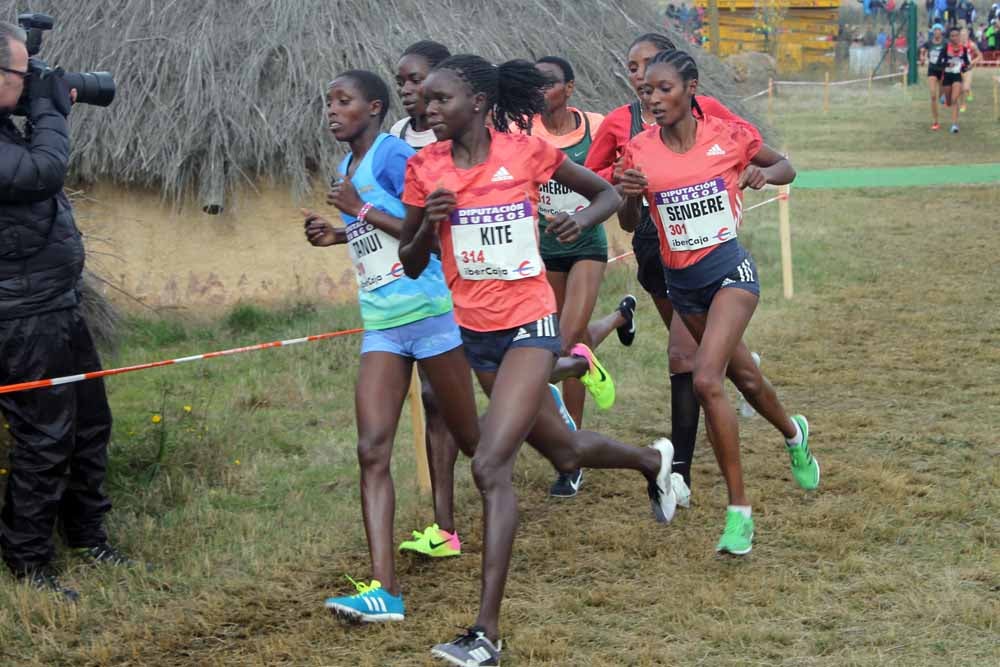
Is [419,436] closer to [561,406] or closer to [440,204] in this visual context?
[561,406]

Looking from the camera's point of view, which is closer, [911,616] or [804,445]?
[911,616]

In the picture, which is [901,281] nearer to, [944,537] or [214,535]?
[944,537]

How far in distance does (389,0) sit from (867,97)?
2511cm

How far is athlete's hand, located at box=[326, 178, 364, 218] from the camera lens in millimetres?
5117

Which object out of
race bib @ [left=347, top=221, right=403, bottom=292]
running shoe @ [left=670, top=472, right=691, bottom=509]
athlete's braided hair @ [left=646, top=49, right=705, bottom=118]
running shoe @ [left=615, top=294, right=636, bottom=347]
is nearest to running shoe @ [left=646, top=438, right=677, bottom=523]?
running shoe @ [left=670, top=472, right=691, bottom=509]

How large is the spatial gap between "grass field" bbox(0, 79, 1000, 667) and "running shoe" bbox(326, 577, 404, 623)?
0.06 m

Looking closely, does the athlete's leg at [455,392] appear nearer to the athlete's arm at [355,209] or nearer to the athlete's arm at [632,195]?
the athlete's arm at [355,209]

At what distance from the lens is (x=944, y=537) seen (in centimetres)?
555

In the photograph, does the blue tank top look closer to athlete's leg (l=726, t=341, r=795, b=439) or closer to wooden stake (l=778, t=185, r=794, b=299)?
athlete's leg (l=726, t=341, r=795, b=439)

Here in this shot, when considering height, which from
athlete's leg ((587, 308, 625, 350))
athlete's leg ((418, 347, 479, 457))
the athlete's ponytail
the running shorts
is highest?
the athlete's ponytail

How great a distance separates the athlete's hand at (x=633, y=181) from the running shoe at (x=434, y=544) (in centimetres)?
170

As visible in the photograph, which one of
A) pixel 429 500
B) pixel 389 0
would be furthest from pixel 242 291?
pixel 429 500

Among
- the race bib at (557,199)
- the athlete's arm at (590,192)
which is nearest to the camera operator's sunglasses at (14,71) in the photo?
the athlete's arm at (590,192)

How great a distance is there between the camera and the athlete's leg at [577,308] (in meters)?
6.66
